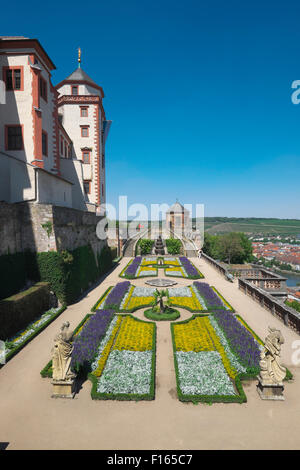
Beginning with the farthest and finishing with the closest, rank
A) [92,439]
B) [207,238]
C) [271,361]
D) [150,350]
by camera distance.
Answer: [207,238], [150,350], [271,361], [92,439]

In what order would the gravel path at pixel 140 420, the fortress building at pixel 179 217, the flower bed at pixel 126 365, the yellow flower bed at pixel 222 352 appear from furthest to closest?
the fortress building at pixel 179 217 → the yellow flower bed at pixel 222 352 → the flower bed at pixel 126 365 → the gravel path at pixel 140 420

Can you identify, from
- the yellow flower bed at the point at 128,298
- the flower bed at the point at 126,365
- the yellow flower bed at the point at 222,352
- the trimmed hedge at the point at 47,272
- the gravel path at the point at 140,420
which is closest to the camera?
the gravel path at the point at 140,420

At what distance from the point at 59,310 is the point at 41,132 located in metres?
14.0

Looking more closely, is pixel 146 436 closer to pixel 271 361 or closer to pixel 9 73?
Result: pixel 271 361

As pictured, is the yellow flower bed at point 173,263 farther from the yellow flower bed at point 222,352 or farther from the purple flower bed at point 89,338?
the yellow flower bed at point 222,352

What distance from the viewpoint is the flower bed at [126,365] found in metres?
8.80

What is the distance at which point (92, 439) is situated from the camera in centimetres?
691

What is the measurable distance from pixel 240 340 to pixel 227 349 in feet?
3.18

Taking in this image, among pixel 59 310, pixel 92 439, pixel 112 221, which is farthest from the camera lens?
pixel 112 221

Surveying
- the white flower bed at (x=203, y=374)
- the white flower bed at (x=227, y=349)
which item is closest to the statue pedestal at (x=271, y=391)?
the white flower bed at (x=203, y=374)

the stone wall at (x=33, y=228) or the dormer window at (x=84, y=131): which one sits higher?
the dormer window at (x=84, y=131)

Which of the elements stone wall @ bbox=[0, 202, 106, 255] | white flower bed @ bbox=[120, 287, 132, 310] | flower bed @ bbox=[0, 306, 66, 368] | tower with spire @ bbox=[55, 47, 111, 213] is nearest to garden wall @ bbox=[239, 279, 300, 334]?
white flower bed @ bbox=[120, 287, 132, 310]

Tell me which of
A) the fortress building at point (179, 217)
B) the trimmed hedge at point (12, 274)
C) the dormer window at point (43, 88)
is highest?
the dormer window at point (43, 88)
